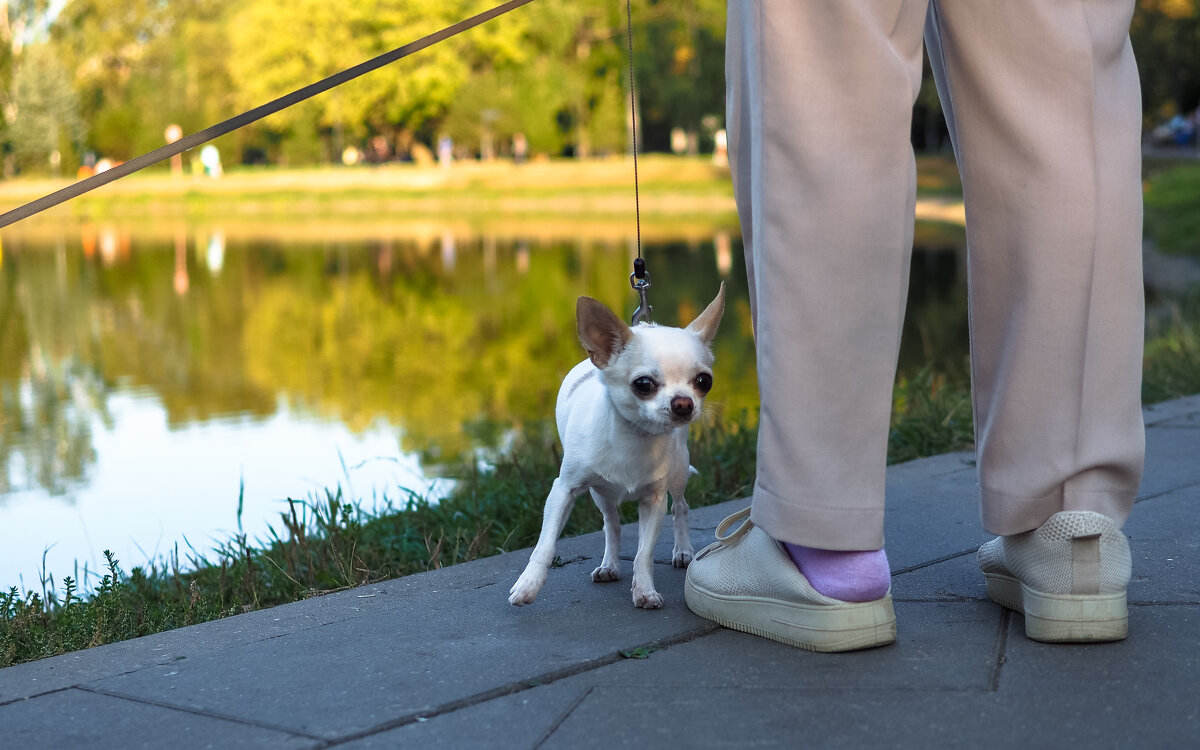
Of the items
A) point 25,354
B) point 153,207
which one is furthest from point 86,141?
point 25,354

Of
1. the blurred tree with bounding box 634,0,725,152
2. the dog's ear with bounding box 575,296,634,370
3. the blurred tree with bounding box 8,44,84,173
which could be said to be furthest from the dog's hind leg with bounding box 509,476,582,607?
the blurred tree with bounding box 8,44,84,173

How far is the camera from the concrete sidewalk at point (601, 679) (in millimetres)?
1729

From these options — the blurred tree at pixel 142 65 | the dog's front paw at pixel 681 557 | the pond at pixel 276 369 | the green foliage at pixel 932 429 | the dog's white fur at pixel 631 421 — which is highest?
the blurred tree at pixel 142 65

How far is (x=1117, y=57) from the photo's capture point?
204cm

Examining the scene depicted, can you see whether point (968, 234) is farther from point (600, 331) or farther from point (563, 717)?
point (563, 717)

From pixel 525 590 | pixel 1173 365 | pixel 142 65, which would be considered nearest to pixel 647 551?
pixel 525 590

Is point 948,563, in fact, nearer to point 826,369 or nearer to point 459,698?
point 826,369

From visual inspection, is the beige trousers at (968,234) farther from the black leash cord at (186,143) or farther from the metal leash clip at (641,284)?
the black leash cord at (186,143)

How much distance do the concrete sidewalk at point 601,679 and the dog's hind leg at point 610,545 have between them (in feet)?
0.14

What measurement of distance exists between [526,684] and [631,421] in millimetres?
629

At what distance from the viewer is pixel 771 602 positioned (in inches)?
82.7

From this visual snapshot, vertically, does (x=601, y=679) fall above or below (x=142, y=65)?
below

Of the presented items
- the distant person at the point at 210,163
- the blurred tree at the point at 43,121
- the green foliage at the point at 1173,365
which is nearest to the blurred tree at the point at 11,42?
the blurred tree at the point at 43,121

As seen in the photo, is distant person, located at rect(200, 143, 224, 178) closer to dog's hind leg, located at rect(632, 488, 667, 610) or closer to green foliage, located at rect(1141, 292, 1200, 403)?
→ green foliage, located at rect(1141, 292, 1200, 403)
